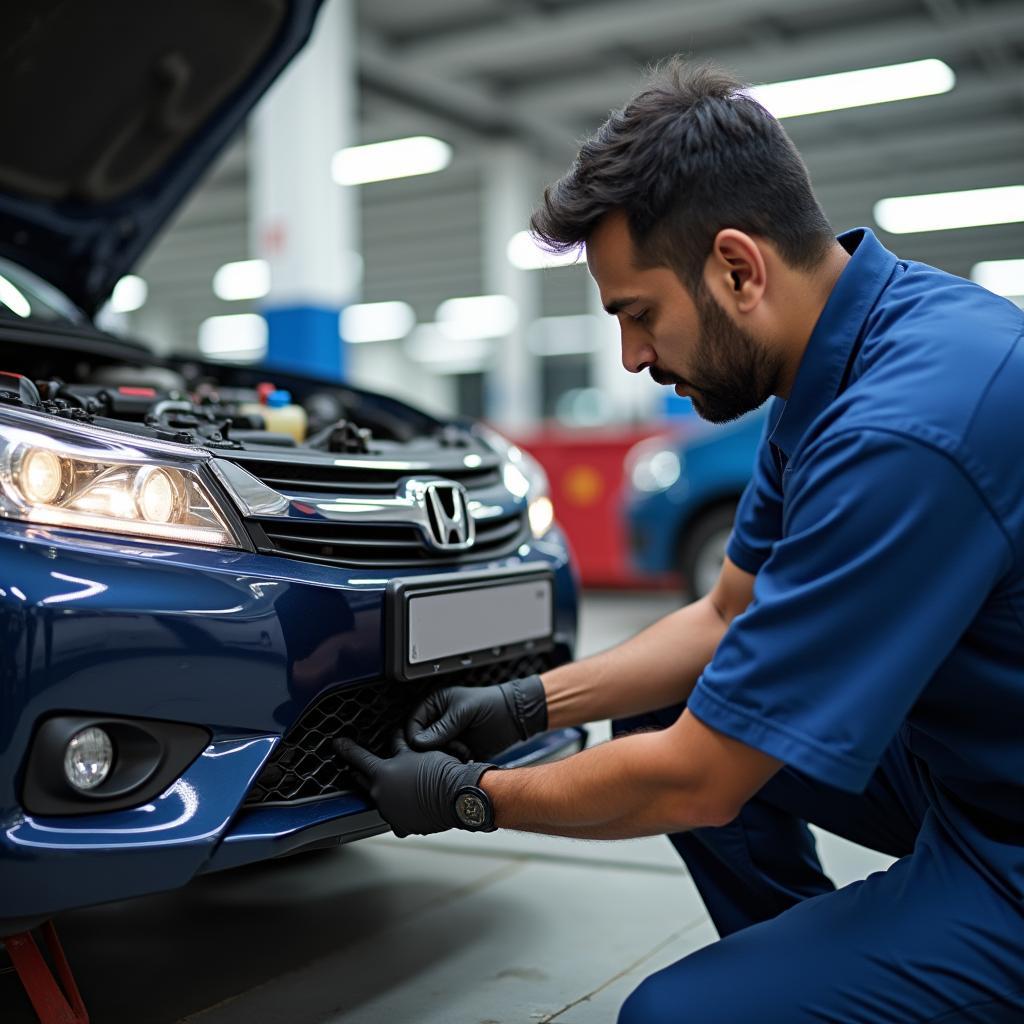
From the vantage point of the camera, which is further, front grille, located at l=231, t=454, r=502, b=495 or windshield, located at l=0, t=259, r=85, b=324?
windshield, located at l=0, t=259, r=85, b=324

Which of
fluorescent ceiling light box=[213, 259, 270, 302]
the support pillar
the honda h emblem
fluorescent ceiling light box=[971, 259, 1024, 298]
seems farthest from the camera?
fluorescent ceiling light box=[213, 259, 270, 302]

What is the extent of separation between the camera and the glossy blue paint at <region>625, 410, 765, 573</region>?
5.06m

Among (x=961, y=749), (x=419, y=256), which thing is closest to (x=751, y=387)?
(x=961, y=749)

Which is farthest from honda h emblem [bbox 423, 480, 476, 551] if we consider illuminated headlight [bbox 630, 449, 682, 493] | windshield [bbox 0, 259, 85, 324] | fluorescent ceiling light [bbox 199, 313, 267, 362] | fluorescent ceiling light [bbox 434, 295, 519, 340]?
fluorescent ceiling light [bbox 199, 313, 267, 362]

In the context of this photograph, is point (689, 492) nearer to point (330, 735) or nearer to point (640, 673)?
point (640, 673)

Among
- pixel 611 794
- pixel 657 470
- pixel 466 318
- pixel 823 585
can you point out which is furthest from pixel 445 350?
pixel 823 585

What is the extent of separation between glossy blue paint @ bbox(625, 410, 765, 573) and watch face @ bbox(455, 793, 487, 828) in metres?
3.74

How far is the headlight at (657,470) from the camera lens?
17.1 feet

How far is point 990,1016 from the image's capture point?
121cm

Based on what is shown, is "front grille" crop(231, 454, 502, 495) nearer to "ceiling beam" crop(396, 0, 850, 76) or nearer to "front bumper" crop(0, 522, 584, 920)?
"front bumper" crop(0, 522, 584, 920)

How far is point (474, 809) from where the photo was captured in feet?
4.61

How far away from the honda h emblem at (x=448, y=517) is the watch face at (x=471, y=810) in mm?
447

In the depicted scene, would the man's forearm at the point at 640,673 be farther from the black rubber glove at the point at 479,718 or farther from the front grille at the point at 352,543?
the front grille at the point at 352,543

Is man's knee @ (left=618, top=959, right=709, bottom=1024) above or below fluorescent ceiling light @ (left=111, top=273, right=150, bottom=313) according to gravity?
above
